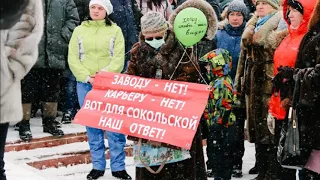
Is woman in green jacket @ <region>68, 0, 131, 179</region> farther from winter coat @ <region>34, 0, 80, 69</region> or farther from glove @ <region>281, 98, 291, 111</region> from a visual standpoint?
glove @ <region>281, 98, 291, 111</region>

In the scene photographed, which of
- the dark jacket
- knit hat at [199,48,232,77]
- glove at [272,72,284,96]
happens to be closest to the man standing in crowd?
knit hat at [199,48,232,77]

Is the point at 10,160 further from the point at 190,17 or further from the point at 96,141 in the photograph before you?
the point at 190,17

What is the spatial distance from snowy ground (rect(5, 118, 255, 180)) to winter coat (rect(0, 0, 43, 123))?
2373mm

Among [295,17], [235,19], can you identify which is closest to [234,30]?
[235,19]

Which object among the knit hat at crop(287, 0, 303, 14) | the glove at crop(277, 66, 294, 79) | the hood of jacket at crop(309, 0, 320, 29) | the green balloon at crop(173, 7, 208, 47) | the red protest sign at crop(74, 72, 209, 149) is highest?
the knit hat at crop(287, 0, 303, 14)

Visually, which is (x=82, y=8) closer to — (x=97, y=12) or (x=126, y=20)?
(x=126, y=20)

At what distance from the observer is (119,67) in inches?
266

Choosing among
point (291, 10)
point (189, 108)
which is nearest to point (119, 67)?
point (189, 108)

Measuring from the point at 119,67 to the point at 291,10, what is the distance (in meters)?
2.27

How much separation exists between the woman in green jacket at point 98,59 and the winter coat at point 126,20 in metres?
1.68

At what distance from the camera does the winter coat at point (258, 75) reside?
646cm

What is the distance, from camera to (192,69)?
5457 millimetres

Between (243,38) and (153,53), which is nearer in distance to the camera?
(153,53)

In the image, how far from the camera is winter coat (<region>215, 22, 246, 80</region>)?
7.17 m
